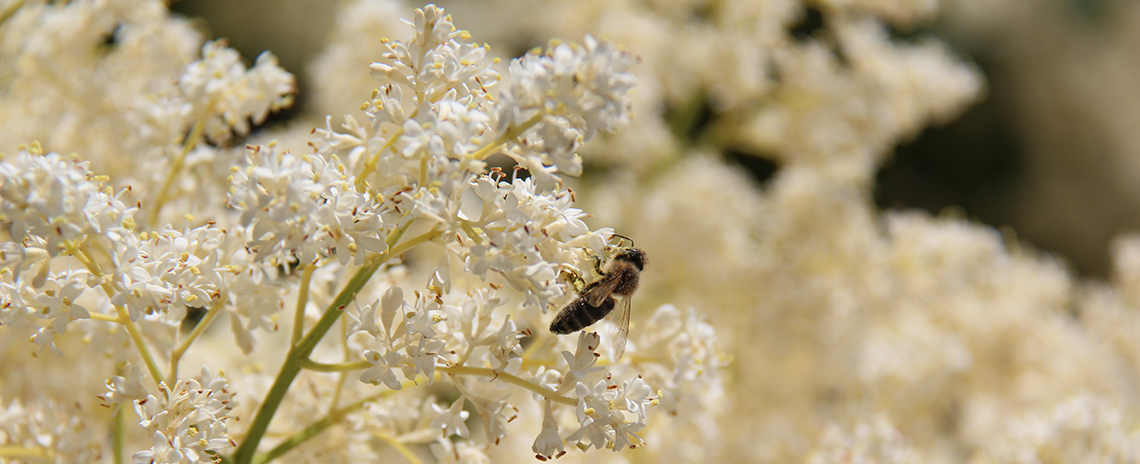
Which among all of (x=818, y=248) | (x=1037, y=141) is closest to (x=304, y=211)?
(x=818, y=248)

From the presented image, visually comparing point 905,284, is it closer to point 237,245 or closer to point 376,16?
point 376,16

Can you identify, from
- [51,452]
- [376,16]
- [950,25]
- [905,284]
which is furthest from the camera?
[950,25]

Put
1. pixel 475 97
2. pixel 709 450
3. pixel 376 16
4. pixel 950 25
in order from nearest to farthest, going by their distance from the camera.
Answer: pixel 475 97 < pixel 709 450 < pixel 376 16 < pixel 950 25

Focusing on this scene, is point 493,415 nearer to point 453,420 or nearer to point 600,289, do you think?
point 453,420

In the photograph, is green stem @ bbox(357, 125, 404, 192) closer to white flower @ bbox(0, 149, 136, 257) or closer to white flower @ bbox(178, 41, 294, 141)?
white flower @ bbox(0, 149, 136, 257)

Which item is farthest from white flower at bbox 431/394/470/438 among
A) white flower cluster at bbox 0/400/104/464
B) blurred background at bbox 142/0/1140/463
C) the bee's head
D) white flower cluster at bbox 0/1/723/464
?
blurred background at bbox 142/0/1140/463

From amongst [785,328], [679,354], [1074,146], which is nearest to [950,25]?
[1074,146]

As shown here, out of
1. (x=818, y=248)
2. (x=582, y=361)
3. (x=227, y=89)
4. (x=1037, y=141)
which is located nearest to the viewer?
(x=582, y=361)
